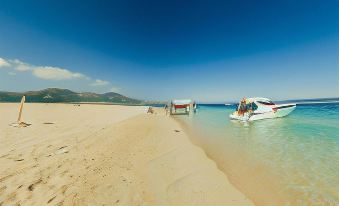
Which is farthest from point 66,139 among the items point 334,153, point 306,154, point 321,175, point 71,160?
point 334,153

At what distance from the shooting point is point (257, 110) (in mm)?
24531

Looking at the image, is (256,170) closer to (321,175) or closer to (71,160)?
(321,175)

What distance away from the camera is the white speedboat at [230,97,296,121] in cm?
2389

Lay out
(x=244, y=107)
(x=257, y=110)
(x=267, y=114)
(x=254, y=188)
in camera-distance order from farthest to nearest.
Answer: (x=244, y=107) → (x=267, y=114) → (x=257, y=110) → (x=254, y=188)

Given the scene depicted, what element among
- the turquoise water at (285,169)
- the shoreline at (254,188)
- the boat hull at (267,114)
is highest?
the boat hull at (267,114)

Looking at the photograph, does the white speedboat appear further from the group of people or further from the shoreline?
the shoreline

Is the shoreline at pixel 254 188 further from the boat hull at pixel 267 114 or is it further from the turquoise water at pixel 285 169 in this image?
the boat hull at pixel 267 114

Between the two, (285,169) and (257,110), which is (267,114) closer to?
(257,110)

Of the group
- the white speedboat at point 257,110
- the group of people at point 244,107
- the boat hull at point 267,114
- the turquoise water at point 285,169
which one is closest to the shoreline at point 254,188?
the turquoise water at point 285,169

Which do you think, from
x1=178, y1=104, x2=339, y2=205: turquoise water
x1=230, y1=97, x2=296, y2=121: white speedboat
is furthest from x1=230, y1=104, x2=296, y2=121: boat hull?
x1=178, y1=104, x2=339, y2=205: turquoise water

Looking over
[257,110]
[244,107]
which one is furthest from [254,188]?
[244,107]

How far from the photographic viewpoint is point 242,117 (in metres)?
23.5

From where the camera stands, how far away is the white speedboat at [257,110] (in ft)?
78.4

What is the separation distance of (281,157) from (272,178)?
259 centimetres
